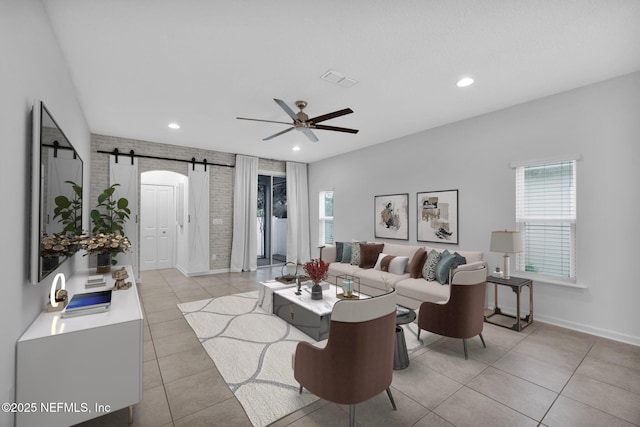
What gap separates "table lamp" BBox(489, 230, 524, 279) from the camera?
3.45 meters

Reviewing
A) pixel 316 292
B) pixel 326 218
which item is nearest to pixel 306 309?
pixel 316 292

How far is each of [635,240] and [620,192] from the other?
53 cm

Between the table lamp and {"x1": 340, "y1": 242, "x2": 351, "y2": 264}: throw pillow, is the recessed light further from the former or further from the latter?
{"x1": 340, "y1": 242, "x2": 351, "y2": 264}: throw pillow

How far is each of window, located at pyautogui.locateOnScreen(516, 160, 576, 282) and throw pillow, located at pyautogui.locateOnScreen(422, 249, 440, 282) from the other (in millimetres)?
1046

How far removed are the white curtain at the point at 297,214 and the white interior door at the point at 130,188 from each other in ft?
11.5

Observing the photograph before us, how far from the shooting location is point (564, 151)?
3463 millimetres

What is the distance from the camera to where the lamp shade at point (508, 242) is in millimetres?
3443

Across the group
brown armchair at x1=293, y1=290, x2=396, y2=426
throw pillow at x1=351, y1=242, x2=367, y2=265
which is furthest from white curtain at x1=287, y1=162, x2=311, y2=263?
brown armchair at x1=293, y1=290, x2=396, y2=426

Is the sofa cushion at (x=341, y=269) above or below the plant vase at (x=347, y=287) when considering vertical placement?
below

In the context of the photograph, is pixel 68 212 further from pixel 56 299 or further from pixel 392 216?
pixel 392 216

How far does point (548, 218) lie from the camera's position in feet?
11.8

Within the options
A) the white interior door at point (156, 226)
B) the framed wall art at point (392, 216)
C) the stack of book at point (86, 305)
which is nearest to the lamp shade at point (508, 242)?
the framed wall art at point (392, 216)

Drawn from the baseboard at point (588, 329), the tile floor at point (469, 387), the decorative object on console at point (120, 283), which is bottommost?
the tile floor at point (469, 387)

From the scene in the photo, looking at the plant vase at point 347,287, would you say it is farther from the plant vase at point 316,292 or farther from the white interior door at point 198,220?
the white interior door at point 198,220
